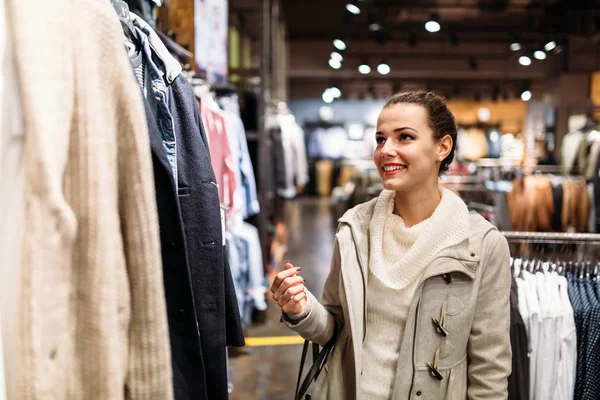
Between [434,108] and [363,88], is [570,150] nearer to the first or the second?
[434,108]

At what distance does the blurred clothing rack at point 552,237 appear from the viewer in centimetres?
226

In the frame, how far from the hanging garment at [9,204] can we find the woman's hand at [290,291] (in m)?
0.74

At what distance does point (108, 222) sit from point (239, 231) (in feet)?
10.7

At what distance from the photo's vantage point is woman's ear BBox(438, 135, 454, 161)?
168 centimetres

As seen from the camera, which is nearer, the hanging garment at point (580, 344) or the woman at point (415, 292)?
the woman at point (415, 292)

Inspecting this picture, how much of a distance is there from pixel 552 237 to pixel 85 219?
1.96 m

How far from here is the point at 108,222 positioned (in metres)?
0.95

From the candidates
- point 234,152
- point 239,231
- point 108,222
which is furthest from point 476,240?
point 239,231

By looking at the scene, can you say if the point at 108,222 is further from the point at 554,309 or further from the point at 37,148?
the point at 554,309

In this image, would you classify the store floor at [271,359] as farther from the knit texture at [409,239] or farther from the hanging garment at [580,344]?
the knit texture at [409,239]

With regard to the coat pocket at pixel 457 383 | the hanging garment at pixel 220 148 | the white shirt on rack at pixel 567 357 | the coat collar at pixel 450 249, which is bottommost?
the white shirt on rack at pixel 567 357

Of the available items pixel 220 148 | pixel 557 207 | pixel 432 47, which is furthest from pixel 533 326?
pixel 432 47

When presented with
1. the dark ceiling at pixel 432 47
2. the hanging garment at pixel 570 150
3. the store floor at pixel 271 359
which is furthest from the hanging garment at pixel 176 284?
the dark ceiling at pixel 432 47

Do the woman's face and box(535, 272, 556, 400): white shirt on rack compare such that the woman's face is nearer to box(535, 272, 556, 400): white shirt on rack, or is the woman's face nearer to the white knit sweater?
the white knit sweater
